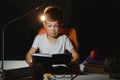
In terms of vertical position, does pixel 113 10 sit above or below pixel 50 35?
above

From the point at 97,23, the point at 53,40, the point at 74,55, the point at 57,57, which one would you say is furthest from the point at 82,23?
the point at 57,57

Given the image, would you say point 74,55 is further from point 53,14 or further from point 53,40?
point 53,14

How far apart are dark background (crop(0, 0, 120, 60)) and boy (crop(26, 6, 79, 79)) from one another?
60.9 inches

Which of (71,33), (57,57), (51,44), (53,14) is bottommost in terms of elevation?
(57,57)

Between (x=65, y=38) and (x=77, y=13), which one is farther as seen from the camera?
(x=77, y=13)

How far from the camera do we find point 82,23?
4945 mm

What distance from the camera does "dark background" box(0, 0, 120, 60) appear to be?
193 inches

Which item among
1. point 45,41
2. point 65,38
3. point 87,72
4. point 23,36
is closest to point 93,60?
point 87,72

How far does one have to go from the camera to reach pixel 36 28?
5012 mm

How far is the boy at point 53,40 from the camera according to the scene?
10.3ft

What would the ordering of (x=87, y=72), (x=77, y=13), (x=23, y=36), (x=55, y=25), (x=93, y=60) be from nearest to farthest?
1. (x=87, y=72)
2. (x=93, y=60)
3. (x=55, y=25)
4. (x=77, y=13)
5. (x=23, y=36)

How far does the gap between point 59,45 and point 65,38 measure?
13cm

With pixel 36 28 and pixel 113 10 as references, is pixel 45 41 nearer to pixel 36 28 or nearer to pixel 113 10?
pixel 36 28

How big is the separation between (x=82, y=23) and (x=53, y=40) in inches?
68.8
